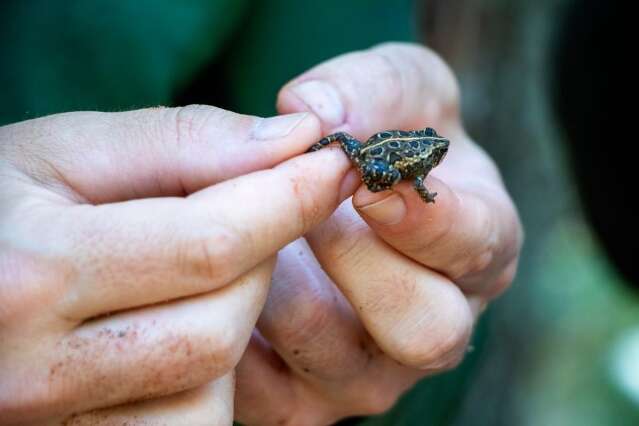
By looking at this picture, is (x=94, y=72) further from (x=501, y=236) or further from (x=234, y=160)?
(x=501, y=236)

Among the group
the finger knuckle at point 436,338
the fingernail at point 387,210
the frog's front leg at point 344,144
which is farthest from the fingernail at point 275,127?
the finger knuckle at point 436,338

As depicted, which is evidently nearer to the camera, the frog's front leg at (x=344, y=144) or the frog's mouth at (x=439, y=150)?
the frog's front leg at (x=344, y=144)

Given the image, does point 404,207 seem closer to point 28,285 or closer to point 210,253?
point 210,253

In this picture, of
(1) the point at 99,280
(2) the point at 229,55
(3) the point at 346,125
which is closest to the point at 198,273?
(1) the point at 99,280

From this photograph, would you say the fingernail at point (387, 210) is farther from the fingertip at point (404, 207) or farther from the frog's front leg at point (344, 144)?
the frog's front leg at point (344, 144)

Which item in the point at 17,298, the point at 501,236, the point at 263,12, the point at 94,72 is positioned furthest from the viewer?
the point at 263,12

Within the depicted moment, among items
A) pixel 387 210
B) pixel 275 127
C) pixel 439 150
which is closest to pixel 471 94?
pixel 439 150
